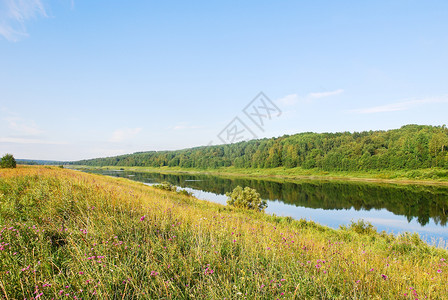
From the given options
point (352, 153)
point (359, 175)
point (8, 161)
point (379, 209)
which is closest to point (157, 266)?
point (8, 161)

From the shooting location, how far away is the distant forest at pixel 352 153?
6731 centimetres

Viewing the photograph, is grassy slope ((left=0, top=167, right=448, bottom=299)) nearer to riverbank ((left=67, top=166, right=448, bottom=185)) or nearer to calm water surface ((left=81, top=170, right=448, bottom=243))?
calm water surface ((left=81, top=170, right=448, bottom=243))

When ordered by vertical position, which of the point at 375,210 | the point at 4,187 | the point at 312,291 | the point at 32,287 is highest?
the point at 4,187

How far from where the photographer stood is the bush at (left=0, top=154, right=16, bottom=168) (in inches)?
965

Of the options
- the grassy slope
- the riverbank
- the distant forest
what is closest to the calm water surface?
the riverbank

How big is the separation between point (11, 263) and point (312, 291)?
3.61 meters

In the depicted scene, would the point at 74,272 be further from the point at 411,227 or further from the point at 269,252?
the point at 411,227

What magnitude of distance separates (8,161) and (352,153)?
93097 mm

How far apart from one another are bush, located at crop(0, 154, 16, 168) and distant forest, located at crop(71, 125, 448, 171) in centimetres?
8248

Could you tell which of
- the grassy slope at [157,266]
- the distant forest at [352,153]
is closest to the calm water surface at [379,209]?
the grassy slope at [157,266]

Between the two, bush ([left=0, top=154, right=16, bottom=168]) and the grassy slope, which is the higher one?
bush ([left=0, top=154, right=16, bottom=168])

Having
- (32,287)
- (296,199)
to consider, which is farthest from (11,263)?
(296,199)

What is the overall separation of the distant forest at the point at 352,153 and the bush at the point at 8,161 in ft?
271

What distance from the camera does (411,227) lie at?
22.4m
